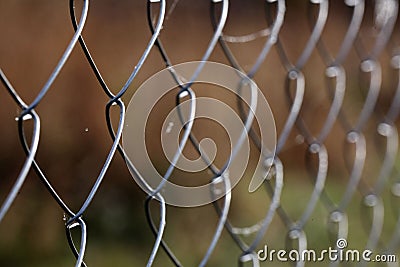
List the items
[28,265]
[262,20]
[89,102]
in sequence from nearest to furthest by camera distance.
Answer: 1. [28,265]
2. [89,102]
3. [262,20]

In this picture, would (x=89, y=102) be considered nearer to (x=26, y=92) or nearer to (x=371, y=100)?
(x=26, y=92)

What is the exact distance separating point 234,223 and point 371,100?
573 millimetres

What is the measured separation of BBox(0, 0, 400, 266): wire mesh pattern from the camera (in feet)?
2.41

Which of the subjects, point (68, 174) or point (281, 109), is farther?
point (281, 109)

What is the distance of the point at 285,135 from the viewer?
1108mm

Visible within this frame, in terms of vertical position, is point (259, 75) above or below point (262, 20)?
below

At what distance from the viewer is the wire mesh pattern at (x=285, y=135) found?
735 millimetres

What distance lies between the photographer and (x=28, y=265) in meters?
1.77

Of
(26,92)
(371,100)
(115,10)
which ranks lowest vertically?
(371,100)

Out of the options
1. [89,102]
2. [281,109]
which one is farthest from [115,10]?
[281,109]

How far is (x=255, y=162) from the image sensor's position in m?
1.91

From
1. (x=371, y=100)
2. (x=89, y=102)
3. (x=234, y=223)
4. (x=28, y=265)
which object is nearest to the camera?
(x=371, y=100)

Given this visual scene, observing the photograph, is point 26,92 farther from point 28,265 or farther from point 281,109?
point 281,109

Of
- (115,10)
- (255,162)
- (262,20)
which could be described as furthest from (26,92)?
(262,20)
